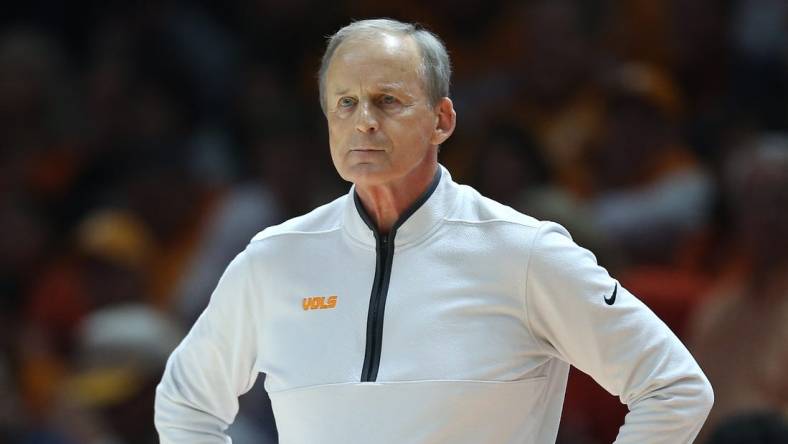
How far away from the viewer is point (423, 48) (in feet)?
9.58

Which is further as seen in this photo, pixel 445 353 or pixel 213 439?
pixel 213 439

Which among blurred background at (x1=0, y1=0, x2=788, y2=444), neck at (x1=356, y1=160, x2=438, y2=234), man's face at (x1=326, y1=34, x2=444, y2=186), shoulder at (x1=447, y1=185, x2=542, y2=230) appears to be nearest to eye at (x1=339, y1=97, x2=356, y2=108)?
man's face at (x1=326, y1=34, x2=444, y2=186)

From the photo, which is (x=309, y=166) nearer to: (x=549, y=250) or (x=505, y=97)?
(x=505, y=97)

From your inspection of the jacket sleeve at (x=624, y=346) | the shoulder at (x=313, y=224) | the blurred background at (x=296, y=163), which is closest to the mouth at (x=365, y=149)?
the shoulder at (x=313, y=224)

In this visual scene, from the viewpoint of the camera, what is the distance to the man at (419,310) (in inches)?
111

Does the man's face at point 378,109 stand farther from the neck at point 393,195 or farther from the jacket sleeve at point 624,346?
the jacket sleeve at point 624,346

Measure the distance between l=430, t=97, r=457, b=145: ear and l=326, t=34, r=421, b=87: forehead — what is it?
0.10 m

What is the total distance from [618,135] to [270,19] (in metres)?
2.08

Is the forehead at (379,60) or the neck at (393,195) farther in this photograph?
the neck at (393,195)

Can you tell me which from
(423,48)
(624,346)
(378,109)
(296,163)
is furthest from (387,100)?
(296,163)

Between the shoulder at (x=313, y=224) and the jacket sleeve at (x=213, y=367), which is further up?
the shoulder at (x=313, y=224)

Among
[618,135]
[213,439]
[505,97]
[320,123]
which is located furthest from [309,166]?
[213,439]

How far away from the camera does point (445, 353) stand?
9.38ft

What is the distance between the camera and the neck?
299 centimetres
